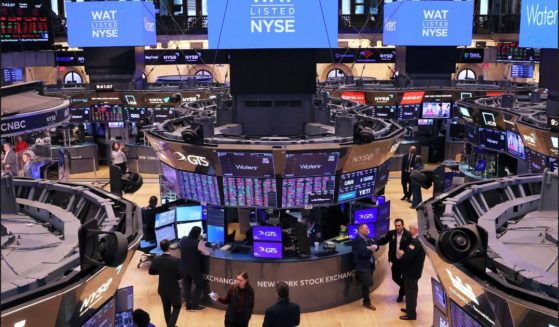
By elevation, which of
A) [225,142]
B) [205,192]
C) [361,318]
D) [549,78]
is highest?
[549,78]

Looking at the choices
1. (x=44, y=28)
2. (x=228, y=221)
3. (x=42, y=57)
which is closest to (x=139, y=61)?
(x=44, y=28)

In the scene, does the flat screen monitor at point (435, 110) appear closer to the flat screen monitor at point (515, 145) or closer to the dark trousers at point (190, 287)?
the flat screen monitor at point (515, 145)

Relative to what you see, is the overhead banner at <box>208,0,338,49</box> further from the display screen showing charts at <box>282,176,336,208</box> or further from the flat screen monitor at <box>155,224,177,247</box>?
the flat screen monitor at <box>155,224,177,247</box>

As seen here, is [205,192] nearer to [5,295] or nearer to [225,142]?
[225,142]

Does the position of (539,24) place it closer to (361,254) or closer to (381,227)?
(381,227)

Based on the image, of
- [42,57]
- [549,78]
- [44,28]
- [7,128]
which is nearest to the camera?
[7,128]

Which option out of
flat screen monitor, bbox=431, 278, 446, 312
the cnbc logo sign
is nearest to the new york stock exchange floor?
flat screen monitor, bbox=431, 278, 446, 312

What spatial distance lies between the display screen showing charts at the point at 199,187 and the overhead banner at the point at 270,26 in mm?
2353

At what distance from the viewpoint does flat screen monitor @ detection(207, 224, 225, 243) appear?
10.3 metres

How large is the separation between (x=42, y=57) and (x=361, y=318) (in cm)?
2332

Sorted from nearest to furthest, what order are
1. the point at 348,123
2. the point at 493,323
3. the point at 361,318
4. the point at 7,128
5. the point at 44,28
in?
1. the point at 493,323
2. the point at 7,128
3. the point at 361,318
4. the point at 348,123
5. the point at 44,28

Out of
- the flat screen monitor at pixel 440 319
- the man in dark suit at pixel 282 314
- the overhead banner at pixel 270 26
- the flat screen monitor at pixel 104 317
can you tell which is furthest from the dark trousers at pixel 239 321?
the overhead banner at pixel 270 26

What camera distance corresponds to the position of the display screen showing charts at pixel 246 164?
30.1ft

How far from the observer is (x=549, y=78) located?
13.5 m
